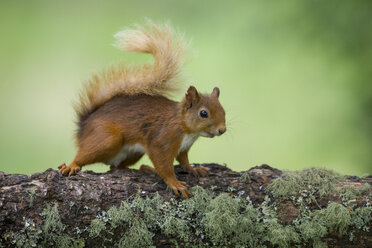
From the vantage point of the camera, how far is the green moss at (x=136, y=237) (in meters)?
2.26

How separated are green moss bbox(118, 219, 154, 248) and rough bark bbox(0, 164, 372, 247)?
0.11 ft

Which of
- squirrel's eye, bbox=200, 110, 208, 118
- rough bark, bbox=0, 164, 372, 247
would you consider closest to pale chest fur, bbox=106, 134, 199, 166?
squirrel's eye, bbox=200, 110, 208, 118

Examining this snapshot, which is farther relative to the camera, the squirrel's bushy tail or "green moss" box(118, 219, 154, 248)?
the squirrel's bushy tail

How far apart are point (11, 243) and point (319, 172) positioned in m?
1.62

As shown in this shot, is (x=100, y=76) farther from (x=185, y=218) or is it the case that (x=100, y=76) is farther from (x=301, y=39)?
(x=301, y=39)

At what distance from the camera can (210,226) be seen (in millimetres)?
2348

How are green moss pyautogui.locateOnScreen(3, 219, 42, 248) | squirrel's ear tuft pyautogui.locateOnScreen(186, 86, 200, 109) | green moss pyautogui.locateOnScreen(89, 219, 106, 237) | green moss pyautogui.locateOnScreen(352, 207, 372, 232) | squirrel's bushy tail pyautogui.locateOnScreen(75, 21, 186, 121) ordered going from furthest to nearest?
squirrel's bushy tail pyautogui.locateOnScreen(75, 21, 186, 121)
squirrel's ear tuft pyautogui.locateOnScreen(186, 86, 200, 109)
green moss pyautogui.locateOnScreen(352, 207, 372, 232)
green moss pyautogui.locateOnScreen(89, 219, 106, 237)
green moss pyautogui.locateOnScreen(3, 219, 42, 248)

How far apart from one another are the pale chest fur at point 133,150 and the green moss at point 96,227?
844 mm

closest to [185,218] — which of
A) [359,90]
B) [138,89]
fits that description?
[138,89]

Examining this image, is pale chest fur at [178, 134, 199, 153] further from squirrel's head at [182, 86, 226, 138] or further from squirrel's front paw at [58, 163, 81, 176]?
squirrel's front paw at [58, 163, 81, 176]

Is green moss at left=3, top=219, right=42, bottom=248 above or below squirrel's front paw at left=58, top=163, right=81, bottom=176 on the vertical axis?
below

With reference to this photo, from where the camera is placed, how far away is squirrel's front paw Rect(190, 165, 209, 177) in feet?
9.21

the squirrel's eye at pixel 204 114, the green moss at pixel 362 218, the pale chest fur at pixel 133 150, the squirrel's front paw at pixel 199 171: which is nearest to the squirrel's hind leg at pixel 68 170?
the pale chest fur at pixel 133 150

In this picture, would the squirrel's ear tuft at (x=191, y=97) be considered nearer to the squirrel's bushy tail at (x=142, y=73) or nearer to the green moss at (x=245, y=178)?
the squirrel's bushy tail at (x=142, y=73)
